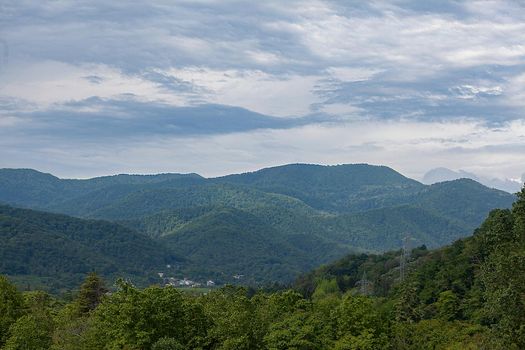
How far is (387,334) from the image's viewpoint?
53812 millimetres

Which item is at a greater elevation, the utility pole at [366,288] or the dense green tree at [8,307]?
the dense green tree at [8,307]

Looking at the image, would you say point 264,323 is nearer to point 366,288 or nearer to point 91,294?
point 91,294

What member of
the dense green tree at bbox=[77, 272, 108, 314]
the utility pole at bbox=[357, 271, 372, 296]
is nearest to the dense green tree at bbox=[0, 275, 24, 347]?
the dense green tree at bbox=[77, 272, 108, 314]

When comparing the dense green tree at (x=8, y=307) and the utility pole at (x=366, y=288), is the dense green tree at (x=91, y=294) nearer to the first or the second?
the dense green tree at (x=8, y=307)

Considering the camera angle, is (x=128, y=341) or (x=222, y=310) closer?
(x=128, y=341)

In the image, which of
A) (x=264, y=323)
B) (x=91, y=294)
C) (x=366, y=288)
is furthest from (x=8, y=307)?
(x=366, y=288)

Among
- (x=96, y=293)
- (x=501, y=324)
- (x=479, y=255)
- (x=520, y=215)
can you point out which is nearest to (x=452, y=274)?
(x=479, y=255)

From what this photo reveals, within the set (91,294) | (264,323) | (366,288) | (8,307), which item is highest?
(8,307)

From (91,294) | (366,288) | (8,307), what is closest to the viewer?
(8,307)

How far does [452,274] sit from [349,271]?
8863cm

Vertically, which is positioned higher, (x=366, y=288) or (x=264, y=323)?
(x=264, y=323)

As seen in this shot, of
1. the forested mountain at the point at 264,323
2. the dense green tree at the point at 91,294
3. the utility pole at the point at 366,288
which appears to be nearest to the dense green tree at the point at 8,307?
the forested mountain at the point at 264,323

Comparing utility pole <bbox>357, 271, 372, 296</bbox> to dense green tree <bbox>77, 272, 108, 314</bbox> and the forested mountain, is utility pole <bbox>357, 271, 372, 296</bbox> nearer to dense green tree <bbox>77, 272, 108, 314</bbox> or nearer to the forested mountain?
dense green tree <bbox>77, 272, 108, 314</bbox>

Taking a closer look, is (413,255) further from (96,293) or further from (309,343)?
(309,343)
